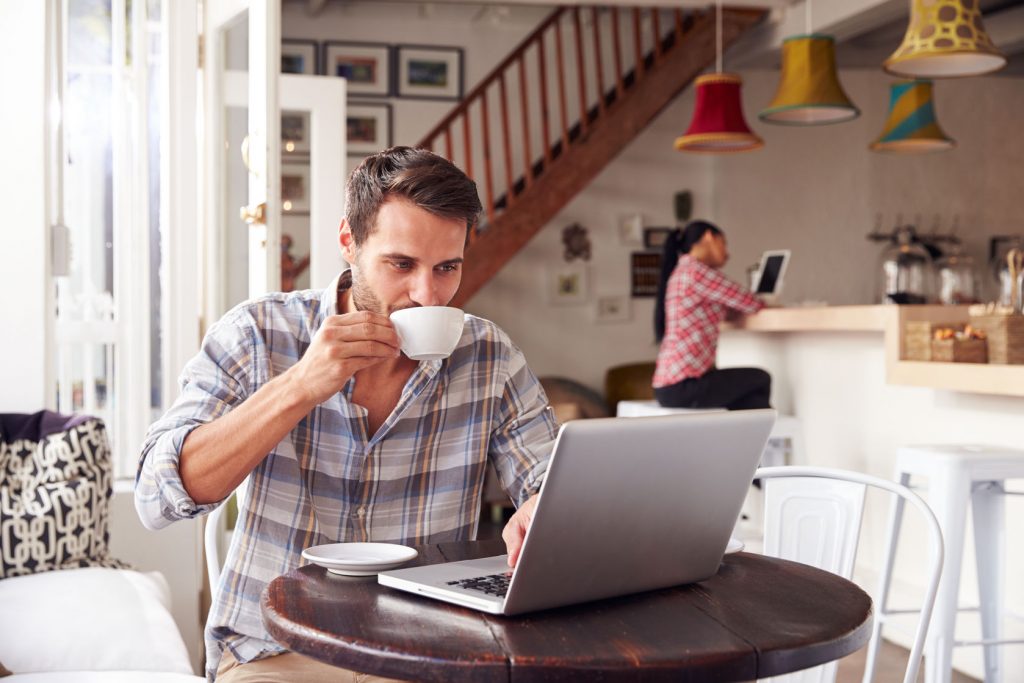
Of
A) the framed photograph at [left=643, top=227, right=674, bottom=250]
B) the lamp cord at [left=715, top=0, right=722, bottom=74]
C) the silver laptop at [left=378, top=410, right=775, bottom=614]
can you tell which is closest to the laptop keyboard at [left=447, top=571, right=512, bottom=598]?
the silver laptop at [left=378, top=410, right=775, bottom=614]

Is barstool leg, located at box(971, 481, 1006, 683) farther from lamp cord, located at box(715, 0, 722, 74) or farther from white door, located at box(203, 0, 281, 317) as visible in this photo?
lamp cord, located at box(715, 0, 722, 74)

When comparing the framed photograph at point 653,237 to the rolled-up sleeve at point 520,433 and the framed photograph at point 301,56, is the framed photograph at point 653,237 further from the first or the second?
the rolled-up sleeve at point 520,433

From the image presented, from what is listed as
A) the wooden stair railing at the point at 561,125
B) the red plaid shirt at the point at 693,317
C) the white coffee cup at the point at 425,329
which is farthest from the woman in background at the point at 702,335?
the white coffee cup at the point at 425,329

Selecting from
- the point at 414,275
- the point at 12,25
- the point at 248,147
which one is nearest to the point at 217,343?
the point at 414,275

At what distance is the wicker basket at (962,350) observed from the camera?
347 centimetres

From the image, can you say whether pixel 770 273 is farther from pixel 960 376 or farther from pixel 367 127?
pixel 367 127

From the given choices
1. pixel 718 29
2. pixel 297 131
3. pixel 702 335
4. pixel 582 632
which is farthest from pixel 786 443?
pixel 582 632

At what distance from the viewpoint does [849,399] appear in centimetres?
454

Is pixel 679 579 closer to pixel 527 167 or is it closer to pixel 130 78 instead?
pixel 130 78

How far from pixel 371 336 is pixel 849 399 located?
3.52m

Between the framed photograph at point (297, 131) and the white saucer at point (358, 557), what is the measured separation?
3.35m

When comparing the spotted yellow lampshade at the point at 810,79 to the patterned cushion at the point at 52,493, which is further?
the spotted yellow lampshade at the point at 810,79

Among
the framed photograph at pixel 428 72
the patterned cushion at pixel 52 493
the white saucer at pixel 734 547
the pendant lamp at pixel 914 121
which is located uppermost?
the framed photograph at pixel 428 72

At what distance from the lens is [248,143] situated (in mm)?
3070
